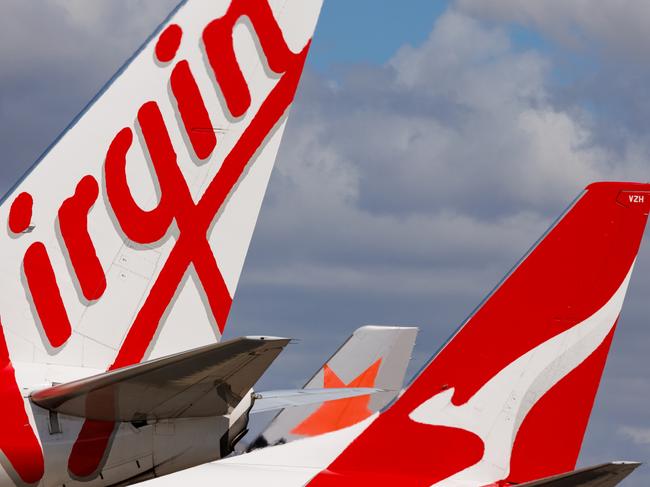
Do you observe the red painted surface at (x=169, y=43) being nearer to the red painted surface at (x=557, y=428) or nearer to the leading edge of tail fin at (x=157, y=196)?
the leading edge of tail fin at (x=157, y=196)

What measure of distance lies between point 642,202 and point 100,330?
950 cm

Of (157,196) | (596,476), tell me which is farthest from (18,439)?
Result: (596,476)

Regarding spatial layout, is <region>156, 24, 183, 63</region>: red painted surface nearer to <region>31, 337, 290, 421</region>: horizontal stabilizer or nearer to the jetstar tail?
<region>31, 337, 290, 421</region>: horizontal stabilizer

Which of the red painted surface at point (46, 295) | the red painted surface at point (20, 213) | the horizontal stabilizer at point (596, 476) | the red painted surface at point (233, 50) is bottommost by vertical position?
the horizontal stabilizer at point (596, 476)

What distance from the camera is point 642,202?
720 inches

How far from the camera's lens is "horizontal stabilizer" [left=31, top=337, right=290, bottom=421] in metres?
9.32

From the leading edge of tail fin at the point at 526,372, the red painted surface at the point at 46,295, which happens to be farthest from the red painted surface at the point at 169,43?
the leading edge of tail fin at the point at 526,372

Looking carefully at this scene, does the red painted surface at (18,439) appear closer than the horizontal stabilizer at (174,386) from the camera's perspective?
No

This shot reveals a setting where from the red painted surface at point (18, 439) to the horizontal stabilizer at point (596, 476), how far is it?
6.64 metres

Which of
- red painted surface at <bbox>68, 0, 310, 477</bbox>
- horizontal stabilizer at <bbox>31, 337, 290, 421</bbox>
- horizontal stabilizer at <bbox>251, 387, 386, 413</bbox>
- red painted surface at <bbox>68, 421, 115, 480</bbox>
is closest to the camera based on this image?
horizontal stabilizer at <bbox>31, 337, 290, 421</bbox>

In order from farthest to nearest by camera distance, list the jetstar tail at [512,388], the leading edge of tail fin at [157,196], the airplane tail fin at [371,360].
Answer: the airplane tail fin at [371,360], the jetstar tail at [512,388], the leading edge of tail fin at [157,196]

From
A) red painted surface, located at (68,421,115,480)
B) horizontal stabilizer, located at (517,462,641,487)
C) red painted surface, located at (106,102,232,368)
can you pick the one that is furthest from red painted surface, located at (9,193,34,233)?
horizontal stabilizer, located at (517,462,641,487)

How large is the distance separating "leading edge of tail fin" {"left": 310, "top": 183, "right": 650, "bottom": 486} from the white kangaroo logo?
0.05 ft

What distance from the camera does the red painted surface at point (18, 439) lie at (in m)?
11.9
